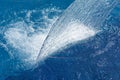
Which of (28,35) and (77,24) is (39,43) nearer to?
(28,35)

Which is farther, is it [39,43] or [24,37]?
[24,37]

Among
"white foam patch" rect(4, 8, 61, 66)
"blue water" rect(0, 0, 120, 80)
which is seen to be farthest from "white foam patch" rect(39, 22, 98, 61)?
"white foam patch" rect(4, 8, 61, 66)

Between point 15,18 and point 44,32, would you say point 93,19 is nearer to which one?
point 44,32

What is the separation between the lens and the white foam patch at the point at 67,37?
935 cm

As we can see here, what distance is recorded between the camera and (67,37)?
10273 millimetres

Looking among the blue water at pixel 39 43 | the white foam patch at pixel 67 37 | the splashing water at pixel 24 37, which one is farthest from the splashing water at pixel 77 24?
the splashing water at pixel 24 37

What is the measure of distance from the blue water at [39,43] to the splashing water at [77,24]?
0.40 meters

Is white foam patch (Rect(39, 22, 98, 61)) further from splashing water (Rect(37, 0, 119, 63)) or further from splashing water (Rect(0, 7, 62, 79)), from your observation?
splashing water (Rect(0, 7, 62, 79))

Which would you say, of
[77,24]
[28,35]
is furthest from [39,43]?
[77,24]

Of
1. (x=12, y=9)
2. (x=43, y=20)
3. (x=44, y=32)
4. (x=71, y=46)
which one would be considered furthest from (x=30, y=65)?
(x=12, y=9)

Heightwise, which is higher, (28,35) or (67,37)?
(28,35)

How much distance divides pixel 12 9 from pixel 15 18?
78 centimetres

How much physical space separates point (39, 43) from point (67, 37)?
4.42 ft

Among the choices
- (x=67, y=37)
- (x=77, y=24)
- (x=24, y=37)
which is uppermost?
(x=24, y=37)
